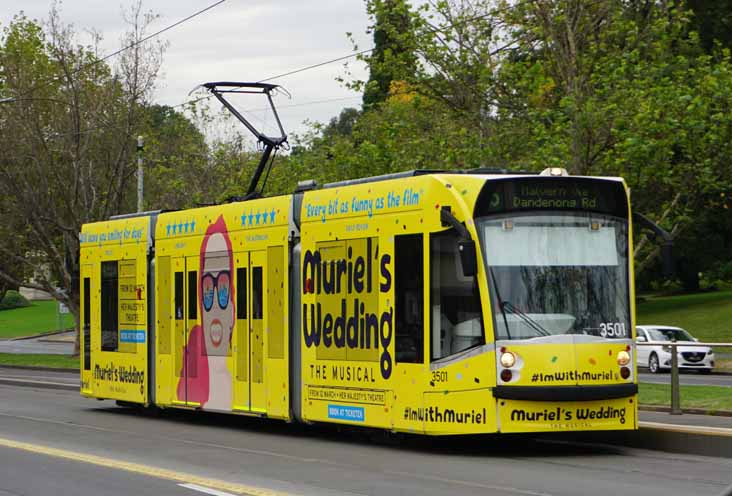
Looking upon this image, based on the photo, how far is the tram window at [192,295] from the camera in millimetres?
18594

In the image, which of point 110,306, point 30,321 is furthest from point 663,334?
point 30,321

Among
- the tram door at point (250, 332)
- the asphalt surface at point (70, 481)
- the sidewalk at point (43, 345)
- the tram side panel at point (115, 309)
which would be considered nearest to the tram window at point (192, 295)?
the tram door at point (250, 332)

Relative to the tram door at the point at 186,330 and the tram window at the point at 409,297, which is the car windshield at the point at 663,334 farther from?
the tram window at the point at 409,297

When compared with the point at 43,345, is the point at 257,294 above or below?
above

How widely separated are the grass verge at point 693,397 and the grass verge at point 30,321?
57.2 m

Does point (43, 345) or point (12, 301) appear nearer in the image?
point (43, 345)

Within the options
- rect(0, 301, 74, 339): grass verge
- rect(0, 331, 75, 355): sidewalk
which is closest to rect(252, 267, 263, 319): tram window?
rect(0, 331, 75, 355): sidewalk

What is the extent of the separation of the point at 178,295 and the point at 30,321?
6931 centimetres

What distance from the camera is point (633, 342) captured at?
45.9ft

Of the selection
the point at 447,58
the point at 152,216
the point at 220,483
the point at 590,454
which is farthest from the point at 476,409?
the point at 447,58

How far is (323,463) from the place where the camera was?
43.2 ft

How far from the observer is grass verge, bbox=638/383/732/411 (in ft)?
59.0

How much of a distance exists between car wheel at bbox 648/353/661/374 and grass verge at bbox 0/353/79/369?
16.5m

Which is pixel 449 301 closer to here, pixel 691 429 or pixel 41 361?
pixel 691 429
